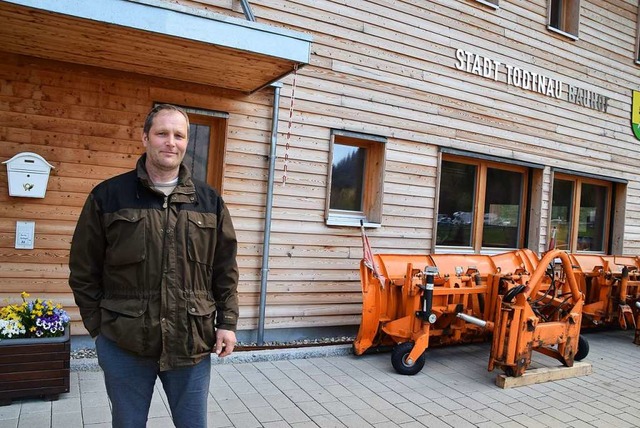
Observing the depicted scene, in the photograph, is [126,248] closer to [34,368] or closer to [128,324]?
[128,324]

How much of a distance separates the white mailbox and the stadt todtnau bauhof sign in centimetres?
→ 560

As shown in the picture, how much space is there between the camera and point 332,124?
6.52m

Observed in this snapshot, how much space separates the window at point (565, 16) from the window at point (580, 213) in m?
2.62

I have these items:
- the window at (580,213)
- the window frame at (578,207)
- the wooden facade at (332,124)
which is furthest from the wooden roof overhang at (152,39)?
the window at (580,213)

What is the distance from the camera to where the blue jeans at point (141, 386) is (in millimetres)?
2439

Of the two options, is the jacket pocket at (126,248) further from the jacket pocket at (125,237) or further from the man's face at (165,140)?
the man's face at (165,140)

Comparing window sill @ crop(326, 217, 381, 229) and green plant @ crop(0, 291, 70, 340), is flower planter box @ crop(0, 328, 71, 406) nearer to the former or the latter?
green plant @ crop(0, 291, 70, 340)

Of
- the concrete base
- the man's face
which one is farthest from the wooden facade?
the man's face

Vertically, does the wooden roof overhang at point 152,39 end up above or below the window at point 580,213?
above

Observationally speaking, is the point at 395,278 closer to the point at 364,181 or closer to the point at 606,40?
the point at 364,181

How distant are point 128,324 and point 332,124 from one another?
455 cm

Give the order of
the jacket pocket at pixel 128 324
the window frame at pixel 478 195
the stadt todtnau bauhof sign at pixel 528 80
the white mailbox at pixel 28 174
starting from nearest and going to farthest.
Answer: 1. the jacket pocket at pixel 128 324
2. the white mailbox at pixel 28 174
3. the stadt todtnau bauhof sign at pixel 528 80
4. the window frame at pixel 478 195

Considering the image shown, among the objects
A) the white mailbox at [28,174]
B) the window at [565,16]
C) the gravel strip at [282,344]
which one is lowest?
the gravel strip at [282,344]

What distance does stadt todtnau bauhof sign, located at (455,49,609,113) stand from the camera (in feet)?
25.7
